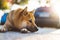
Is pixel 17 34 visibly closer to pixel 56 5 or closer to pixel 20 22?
pixel 20 22

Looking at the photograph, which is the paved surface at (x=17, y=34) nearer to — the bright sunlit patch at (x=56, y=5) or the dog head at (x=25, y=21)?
the dog head at (x=25, y=21)

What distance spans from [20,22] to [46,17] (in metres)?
0.29

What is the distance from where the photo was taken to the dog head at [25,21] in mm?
1512

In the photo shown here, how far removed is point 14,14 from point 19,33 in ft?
0.70

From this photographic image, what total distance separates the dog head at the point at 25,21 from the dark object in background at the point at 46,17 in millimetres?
57

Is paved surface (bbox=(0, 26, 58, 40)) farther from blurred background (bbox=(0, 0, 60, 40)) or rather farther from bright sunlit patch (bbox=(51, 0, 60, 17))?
bright sunlit patch (bbox=(51, 0, 60, 17))

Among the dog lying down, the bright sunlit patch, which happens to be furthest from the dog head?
the bright sunlit patch

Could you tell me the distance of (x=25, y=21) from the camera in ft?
4.96

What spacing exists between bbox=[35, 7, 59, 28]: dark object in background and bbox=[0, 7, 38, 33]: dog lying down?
62 millimetres

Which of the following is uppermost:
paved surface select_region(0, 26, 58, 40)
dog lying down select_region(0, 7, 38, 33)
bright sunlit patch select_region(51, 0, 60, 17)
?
bright sunlit patch select_region(51, 0, 60, 17)

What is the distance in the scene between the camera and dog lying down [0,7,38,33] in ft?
4.97

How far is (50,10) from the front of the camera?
61.1 inches

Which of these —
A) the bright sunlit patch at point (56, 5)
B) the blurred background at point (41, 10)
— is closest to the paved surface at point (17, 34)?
the blurred background at point (41, 10)

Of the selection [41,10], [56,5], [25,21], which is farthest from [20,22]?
[56,5]
